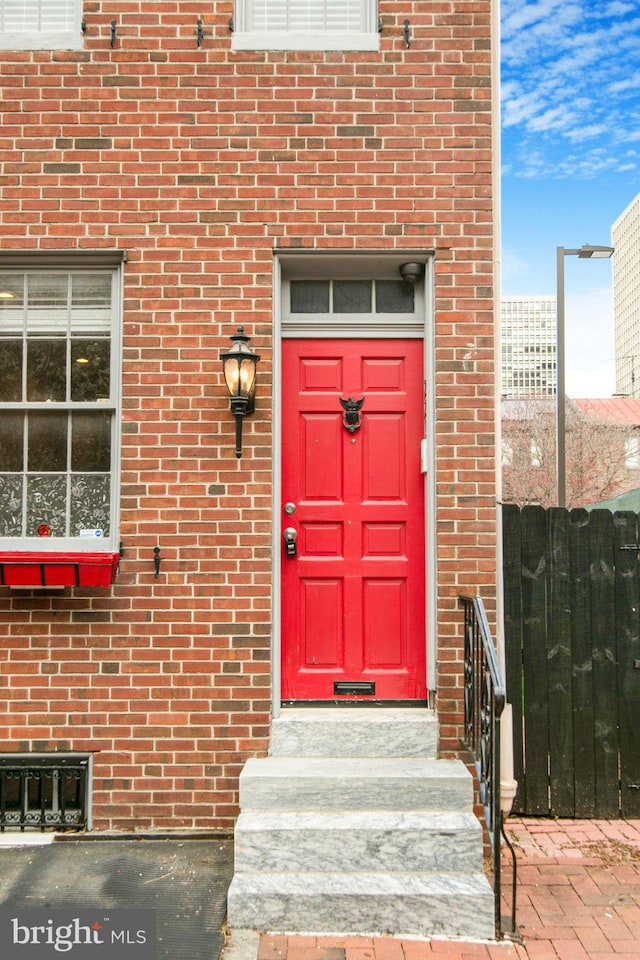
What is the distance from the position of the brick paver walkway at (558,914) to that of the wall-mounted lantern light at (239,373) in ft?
8.04

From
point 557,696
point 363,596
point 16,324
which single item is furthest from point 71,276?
point 557,696

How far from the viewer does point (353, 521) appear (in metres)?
4.05

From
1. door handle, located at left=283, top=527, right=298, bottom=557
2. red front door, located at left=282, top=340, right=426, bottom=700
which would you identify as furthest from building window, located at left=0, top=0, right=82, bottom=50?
door handle, located at left=283, top=527, right=298, bottom=557

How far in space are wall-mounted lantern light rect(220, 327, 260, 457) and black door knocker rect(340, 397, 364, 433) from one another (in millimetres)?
595

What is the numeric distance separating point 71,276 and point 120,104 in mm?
1008

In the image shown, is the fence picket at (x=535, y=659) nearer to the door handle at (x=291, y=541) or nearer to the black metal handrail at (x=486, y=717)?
the black metal handrail at (x=486, y=717)

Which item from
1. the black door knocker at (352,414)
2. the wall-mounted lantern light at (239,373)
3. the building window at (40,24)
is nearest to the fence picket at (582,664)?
the black door knocker at (352,414)

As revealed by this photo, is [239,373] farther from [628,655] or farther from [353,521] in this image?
[628,655]

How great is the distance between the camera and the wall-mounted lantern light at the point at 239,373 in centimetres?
373

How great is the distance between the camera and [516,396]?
1113 inches

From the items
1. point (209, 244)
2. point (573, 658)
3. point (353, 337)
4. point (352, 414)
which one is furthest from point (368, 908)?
point (209, 244)

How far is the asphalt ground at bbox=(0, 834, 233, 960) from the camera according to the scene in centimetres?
292

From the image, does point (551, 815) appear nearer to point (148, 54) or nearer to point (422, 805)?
point (422, 805)

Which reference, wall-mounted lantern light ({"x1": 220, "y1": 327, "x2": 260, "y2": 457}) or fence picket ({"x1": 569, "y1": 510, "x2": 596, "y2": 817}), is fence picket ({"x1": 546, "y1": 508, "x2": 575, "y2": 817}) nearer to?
fence picket ({"x1": 569, "y1": 510, "x2": 596, "y2": 817})
